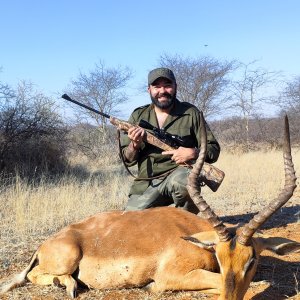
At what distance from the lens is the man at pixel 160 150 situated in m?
6.05

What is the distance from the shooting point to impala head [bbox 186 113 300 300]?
10.7 feet

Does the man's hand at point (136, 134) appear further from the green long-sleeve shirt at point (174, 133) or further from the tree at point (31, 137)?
the tree at point (31, 137)

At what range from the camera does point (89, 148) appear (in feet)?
73.7

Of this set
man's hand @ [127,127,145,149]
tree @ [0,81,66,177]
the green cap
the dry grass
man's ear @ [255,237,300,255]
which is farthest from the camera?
tree @ [0,81,66,177]

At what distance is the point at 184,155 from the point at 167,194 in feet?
2.11

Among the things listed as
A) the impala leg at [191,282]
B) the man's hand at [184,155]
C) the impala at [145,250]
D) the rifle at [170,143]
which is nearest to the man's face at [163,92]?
the rifle at [170,143]

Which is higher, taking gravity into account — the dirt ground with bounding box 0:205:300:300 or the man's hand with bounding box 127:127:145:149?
the man's hand with bounding box 127:127:145:149

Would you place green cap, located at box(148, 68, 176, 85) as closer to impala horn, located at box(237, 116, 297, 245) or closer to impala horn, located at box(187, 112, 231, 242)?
impala horn, located at box(187, 112, 231, 242)

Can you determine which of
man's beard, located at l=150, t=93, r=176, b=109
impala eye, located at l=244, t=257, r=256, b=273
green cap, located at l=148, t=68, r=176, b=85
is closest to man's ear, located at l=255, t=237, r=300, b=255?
impala eye, located at l=244, t=257, r=256, b=273

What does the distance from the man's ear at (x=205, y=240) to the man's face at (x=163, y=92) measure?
2.70 metres

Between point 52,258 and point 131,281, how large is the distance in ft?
2.63

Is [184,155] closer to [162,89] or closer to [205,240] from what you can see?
[162,89]

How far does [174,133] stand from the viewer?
245 inches

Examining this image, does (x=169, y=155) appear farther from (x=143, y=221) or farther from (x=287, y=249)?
(x=287, y=249)
